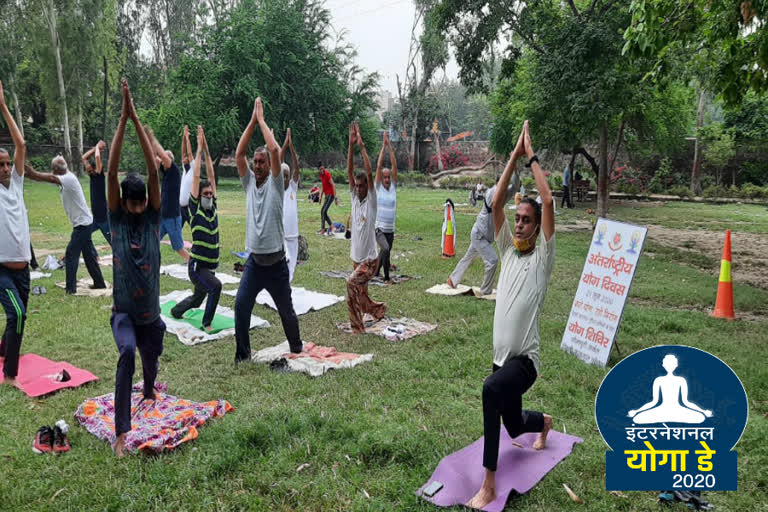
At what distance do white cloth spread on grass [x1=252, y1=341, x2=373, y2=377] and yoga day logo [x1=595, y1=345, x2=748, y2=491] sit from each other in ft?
11.2

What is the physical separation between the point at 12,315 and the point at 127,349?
2.04 meters

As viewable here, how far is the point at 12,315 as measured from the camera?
5.33 metres

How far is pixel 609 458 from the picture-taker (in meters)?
2.93

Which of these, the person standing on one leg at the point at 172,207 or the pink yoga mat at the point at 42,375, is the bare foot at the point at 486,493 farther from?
the person standing on one leg at the point at 172,207

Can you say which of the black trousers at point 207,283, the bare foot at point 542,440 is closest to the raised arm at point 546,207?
the bare foot at point 542,440

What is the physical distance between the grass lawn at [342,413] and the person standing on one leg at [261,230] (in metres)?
0.70

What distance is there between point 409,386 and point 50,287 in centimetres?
719

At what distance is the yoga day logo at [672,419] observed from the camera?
265 cm

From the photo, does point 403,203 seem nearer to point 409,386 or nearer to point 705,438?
point 409,386

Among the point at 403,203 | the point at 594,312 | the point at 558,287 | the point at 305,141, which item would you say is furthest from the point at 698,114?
the point at 594,312

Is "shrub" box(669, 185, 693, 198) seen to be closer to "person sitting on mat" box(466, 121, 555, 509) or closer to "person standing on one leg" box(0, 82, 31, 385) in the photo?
"person sitting on mat" box(466, 121, 555, 509)

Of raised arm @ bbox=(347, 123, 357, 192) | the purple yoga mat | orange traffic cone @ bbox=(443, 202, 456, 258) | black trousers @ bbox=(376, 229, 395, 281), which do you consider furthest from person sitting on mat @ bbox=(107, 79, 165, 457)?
orange traffic cone @ bbox=(443, 202, 456, 258)

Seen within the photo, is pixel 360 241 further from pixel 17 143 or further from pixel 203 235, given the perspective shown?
pixel 17 143

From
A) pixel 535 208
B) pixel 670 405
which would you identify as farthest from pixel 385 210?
pixel 670 405
